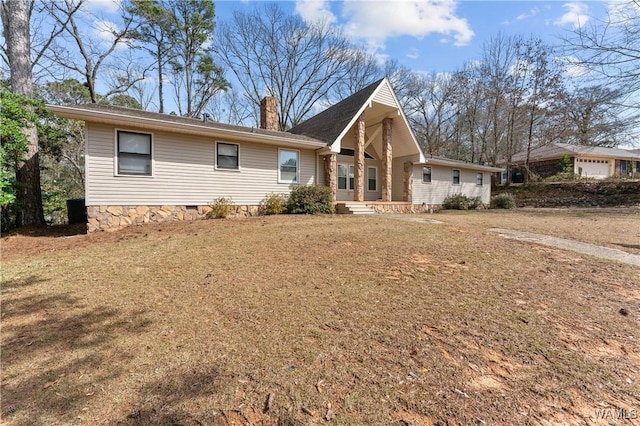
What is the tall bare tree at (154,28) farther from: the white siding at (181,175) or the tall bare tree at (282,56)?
the white siding at (181,175)

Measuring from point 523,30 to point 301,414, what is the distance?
30.8m

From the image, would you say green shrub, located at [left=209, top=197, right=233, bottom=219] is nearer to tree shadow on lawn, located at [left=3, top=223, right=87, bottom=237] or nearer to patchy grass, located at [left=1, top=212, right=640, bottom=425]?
tree shadow on lawn, located at [left=3, top=223, right=87, bottom=237]

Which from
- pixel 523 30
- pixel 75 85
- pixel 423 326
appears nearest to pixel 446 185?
pixel 523 30

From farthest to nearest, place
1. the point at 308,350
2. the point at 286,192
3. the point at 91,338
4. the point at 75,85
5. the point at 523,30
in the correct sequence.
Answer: the point at 523,30, the point at 75,85, the point at 286,192, the point at 91,338, the point at 308,350

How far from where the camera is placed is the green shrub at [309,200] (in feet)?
38.6

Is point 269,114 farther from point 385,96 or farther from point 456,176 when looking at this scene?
point 456,176

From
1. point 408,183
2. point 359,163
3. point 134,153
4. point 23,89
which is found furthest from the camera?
point 408,183

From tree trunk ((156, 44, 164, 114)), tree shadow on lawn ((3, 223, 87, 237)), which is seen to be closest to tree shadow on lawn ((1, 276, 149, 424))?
tree shadow on lawn ((3, 223, 87, 237))

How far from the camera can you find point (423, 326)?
116 inches

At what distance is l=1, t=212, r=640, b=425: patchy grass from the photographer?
1974 mm

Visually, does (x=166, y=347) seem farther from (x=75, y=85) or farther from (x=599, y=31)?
(x=75, y=85)

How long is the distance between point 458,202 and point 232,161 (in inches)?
546

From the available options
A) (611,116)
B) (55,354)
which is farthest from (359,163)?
(55,354)

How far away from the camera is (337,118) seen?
14492mm
